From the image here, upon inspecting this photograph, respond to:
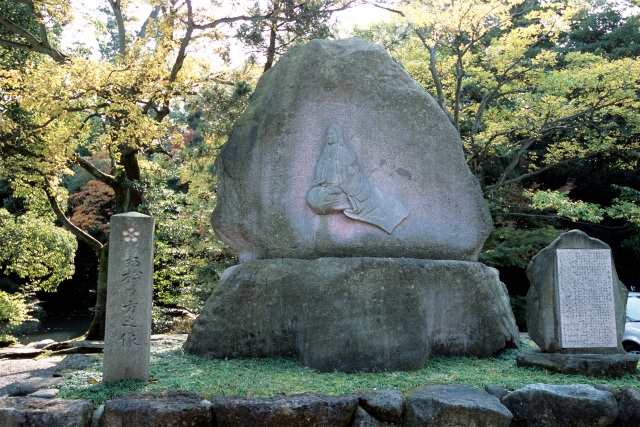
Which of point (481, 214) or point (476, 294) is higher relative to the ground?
point (481, 214)

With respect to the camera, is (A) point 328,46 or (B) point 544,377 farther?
(A) point 328,46

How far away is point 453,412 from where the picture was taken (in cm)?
411

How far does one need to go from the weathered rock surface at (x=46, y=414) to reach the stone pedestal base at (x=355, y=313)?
1950mm

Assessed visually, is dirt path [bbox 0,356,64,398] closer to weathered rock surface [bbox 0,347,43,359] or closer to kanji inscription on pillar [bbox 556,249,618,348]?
weathered rock surface [bbox 0,347,43,359]

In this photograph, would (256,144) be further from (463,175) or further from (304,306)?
(463,175)

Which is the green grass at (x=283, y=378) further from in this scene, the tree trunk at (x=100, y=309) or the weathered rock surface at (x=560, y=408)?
the tree trunk at (x=100, y=309)

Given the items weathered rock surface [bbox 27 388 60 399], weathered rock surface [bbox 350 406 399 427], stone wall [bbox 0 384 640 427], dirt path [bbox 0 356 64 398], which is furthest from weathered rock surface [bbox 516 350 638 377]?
dirt path [bbox 0 356 64 398]

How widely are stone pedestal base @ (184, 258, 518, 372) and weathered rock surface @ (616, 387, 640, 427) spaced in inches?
66.9

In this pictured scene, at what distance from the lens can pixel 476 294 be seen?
19.8ft

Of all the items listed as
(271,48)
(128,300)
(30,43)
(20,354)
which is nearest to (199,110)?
(271,48)

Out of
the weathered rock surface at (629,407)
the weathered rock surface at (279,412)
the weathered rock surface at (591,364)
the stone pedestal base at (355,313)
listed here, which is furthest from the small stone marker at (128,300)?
the weathered rock surface at (629,407)

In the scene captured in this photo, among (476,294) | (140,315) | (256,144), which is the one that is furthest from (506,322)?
(140,315)

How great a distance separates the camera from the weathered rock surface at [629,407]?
4.36 m

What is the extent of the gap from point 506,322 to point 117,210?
754 centimetres
